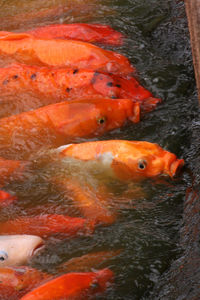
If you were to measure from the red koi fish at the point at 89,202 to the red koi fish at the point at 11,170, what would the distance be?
277mm

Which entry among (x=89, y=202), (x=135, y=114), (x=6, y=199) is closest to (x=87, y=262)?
(x=89, y=202)

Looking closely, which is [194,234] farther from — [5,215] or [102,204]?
[5,215]

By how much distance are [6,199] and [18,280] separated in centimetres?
84

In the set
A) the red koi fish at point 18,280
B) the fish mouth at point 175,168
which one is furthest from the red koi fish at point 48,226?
the fish mouth at point 175,168

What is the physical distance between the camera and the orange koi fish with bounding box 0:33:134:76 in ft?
16.8

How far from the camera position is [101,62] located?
5.12 metres

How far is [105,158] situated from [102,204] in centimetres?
40

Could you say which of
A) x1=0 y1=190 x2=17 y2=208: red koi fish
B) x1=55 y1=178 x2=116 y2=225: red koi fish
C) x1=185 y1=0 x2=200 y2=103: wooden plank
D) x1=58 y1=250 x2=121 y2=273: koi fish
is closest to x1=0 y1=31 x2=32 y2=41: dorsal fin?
x1=55 y1=178 x2=116 y2=225: red koi fish

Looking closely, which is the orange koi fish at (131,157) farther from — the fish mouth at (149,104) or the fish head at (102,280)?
the fish head at (102,280)

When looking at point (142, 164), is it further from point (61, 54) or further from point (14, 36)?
point (14, 36)

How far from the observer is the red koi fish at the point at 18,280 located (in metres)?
3.00

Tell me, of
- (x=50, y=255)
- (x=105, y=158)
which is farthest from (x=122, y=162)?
(x=50, y=255)

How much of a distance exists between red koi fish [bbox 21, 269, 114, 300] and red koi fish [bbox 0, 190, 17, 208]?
1.00 m

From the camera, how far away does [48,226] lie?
11.6 ft
